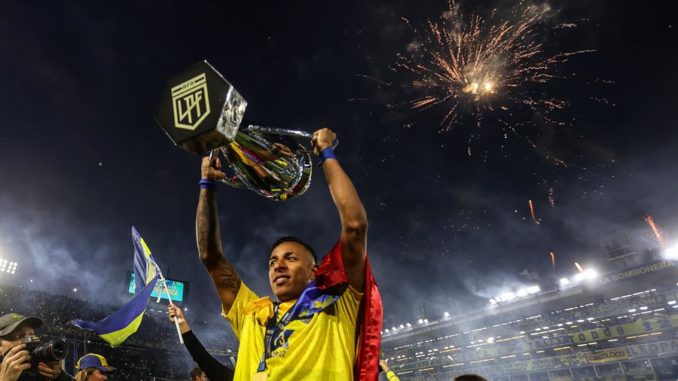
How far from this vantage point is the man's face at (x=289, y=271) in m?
2.21

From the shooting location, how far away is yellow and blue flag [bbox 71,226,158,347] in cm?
557

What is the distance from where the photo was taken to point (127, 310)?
6180 mm

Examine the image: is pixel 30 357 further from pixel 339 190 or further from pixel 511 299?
pixel 511 299

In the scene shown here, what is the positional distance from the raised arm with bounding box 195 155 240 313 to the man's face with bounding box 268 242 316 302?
338 millimetres

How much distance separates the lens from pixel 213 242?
2.45m

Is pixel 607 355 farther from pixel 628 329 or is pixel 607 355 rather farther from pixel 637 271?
pixel 637 271

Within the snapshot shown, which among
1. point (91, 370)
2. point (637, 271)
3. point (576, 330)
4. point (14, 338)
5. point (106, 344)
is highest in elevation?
point (637, 271)

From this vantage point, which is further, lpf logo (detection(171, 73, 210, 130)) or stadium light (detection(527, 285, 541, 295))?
stadium light (detection(527, 285, 541, 295))

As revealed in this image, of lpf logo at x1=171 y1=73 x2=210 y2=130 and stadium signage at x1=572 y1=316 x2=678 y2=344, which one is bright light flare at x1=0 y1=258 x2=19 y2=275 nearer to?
lpf logo at x1=171 y1=73 x2=210 y2=130

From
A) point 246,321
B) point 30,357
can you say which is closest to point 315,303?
point 246,321

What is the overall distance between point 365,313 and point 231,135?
1.12m

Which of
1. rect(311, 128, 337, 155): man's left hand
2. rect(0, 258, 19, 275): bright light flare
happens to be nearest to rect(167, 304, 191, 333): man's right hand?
rect(311, 128, 337, 155): man's left hand

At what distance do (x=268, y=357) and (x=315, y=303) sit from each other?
0.37m

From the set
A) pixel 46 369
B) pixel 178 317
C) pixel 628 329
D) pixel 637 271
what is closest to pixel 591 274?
pixel 637 271
